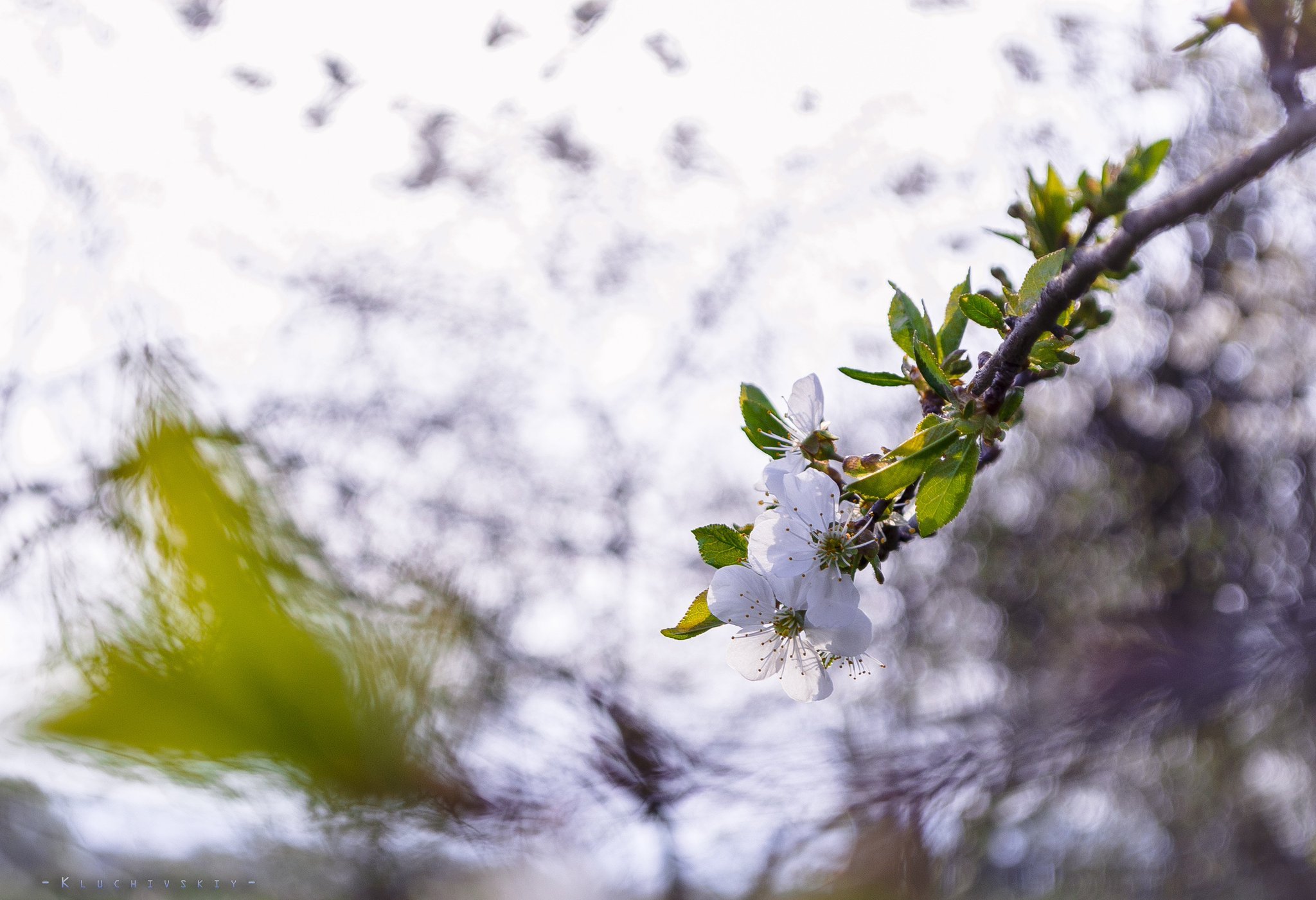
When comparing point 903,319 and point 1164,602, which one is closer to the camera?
point 903,319

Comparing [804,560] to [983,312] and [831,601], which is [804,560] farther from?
[983,312]

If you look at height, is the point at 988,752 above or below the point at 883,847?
above

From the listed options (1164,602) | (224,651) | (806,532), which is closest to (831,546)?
(806,532)

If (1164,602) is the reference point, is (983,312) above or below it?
below

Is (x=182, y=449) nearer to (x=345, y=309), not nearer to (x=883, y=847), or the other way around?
(x=883, y=847)

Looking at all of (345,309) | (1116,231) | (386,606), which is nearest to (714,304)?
(345,309)
